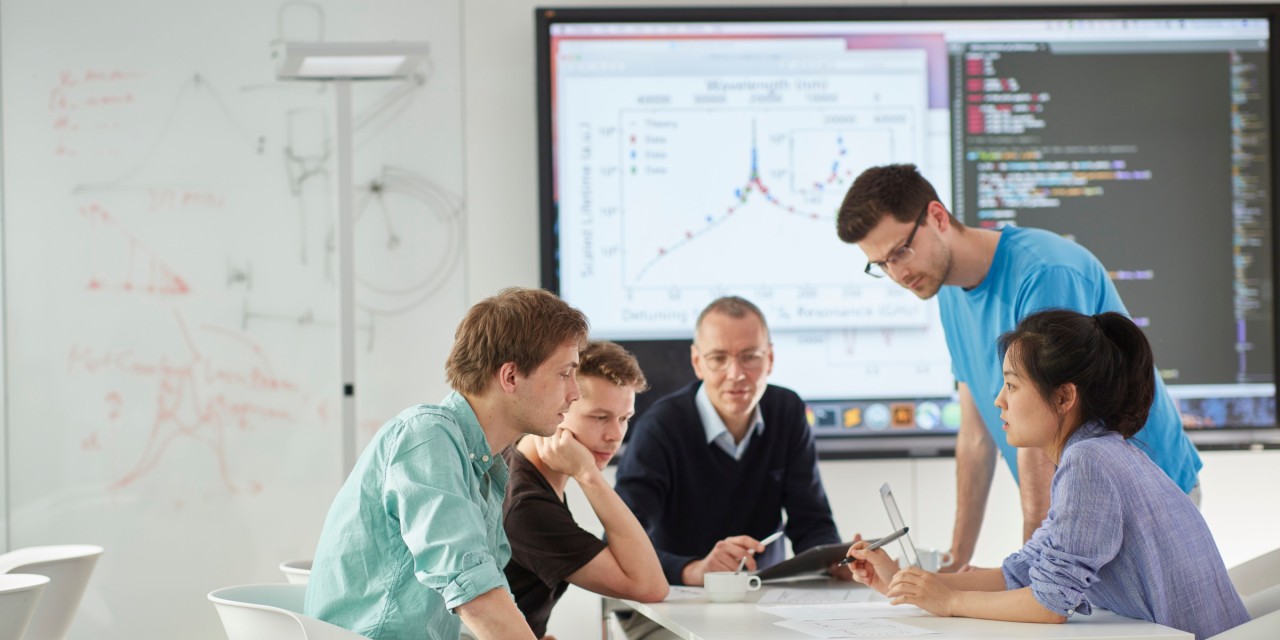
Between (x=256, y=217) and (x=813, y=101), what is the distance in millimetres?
1902

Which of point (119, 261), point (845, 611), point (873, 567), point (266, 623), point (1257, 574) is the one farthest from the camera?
point (119, 261)

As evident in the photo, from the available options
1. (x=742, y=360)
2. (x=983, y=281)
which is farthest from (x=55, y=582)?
(x=983, y=281)

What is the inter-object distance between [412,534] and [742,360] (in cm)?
150

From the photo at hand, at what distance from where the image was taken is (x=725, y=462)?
3223 mm

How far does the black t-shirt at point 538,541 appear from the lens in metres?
2.45

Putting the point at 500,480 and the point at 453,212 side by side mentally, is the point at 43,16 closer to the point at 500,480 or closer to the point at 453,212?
the point at 453,212

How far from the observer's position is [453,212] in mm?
4094

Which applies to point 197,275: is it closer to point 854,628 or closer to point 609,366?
point 609,366

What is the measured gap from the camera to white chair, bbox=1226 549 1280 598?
2.48 meters

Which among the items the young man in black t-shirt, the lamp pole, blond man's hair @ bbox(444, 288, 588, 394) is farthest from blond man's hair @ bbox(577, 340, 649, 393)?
the lamp pole

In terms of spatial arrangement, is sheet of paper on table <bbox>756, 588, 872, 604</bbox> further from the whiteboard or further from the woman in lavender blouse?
the whiteboard

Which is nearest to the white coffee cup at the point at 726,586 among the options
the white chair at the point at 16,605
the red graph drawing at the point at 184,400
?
the white chair at the point at 16,605

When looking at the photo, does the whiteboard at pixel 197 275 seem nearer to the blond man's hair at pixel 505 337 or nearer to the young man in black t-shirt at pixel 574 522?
the young man in black t-shirt at pixel 574 522

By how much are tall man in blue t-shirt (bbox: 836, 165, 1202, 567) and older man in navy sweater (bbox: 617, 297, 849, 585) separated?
0.42 m
